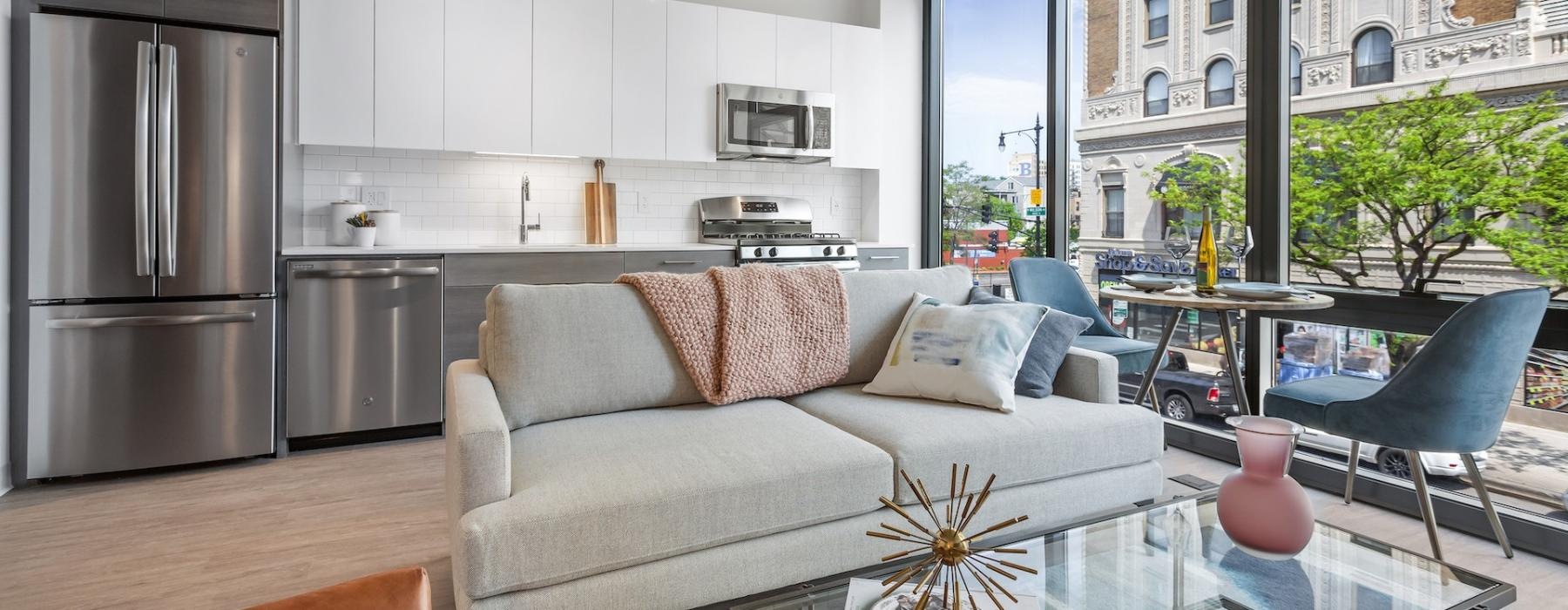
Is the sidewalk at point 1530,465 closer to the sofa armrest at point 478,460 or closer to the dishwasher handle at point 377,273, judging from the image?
the sofa armrest at point 478,460

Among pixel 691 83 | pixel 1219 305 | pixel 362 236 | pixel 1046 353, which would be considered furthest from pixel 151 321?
pixel 1219 305

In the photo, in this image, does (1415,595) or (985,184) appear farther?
(985,184)

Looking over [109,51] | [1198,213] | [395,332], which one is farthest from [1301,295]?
[109,51]

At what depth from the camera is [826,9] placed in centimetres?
532

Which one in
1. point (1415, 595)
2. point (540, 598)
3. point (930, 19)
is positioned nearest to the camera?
point (1415, 595)

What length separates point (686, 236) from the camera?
196 inches

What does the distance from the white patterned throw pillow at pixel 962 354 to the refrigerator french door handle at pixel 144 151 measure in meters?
2.79

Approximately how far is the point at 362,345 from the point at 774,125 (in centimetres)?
247

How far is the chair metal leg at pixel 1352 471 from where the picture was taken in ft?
8.89

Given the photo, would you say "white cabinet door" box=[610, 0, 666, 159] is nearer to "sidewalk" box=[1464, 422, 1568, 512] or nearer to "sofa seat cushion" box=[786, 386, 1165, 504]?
"sofa seat cushion" box=[786, 386, 1165, 504]

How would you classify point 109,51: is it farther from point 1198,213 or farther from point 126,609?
point 1198,213

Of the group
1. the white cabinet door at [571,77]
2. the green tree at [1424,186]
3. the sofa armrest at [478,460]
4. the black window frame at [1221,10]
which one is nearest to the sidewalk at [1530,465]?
the green tree at [1424,186]

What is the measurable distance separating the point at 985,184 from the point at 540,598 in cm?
380

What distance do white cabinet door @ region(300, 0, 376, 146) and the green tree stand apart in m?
3.84
